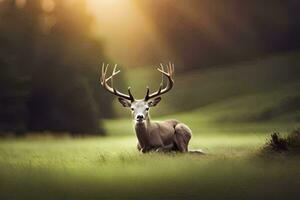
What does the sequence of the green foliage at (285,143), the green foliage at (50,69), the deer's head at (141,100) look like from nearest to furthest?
the green foliage at (285,143)
the deer's head at (141,100)
the green foliage at (50,69)

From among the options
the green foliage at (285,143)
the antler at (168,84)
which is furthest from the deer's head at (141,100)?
the green foliage at (285,143)

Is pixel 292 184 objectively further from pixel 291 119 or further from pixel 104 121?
pixel 104 121

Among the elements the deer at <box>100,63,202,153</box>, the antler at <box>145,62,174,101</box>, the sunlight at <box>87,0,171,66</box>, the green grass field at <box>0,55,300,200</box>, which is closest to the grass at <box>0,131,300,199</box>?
the green grass field at <box>0,55,300,200</box>

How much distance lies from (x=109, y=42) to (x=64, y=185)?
1.32m

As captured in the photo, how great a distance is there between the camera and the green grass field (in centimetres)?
343

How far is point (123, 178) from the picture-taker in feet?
11.5

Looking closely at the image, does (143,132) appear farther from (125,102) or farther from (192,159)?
(192,159)

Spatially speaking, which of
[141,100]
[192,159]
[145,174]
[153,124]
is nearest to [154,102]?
[141,100]

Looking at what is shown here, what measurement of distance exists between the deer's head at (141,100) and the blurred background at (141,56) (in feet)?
0.25

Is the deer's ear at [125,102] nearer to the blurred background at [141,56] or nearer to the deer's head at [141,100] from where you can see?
the deer's head at [141,100]

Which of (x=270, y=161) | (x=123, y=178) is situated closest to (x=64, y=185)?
(x=123, y=178)

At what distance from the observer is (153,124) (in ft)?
14.5

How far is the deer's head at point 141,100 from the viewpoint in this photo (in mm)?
4082

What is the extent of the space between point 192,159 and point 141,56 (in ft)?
3.21
